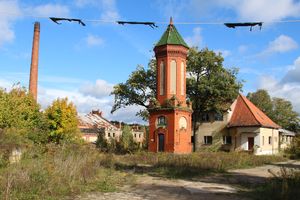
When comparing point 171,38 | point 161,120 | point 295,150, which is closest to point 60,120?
point 161,120

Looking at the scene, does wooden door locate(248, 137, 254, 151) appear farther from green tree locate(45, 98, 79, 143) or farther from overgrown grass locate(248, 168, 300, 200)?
overgrown grass locate(248, 168, 300, 200)

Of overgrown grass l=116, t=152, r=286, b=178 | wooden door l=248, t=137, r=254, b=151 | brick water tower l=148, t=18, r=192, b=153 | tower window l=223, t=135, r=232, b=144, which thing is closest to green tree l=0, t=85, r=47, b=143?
overgrown grass l=116, t=152, r=286, b=178

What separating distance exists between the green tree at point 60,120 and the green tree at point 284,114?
130ft

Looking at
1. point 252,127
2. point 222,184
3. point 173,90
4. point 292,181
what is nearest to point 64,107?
point 173,90

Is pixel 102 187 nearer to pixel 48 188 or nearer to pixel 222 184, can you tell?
pixel 48 188

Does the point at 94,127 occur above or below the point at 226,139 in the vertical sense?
above

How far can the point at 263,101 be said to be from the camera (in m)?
66.6

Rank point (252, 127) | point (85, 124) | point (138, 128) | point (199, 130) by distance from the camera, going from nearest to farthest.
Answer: point (252, 127) < point (199, 130) < point (85, 124) < point (138, 128)

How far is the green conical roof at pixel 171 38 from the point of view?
37.3 metres

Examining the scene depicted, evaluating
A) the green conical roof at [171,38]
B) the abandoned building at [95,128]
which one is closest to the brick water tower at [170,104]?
the green conical roof at [171,38]

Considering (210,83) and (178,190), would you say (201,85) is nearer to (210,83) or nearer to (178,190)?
(210,83)

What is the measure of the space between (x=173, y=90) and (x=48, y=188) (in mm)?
26740

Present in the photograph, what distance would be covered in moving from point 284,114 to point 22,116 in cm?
4841

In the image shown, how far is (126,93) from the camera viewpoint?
149ft
